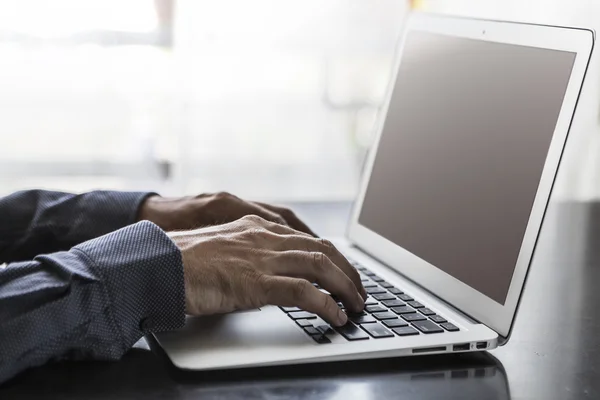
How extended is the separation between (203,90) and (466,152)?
1.58 metres

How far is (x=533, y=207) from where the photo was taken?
2.74 feet

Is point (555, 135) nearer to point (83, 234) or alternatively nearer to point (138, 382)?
point (138, 382)

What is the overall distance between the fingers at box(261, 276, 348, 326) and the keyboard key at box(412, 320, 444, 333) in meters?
0.08

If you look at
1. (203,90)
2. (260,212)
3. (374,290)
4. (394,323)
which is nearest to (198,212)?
(260,212)

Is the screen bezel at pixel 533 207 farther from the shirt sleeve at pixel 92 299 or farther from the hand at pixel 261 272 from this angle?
the shirt sleeve at pixel 92 299

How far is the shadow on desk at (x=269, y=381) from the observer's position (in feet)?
2.24

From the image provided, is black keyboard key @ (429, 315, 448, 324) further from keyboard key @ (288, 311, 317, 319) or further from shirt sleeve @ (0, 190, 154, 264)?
shirt sleeve @ (0, 190, 154, 264)

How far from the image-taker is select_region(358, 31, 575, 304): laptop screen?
86 cm

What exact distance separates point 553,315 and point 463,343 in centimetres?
21

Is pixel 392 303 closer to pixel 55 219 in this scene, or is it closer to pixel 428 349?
pixel 428 349

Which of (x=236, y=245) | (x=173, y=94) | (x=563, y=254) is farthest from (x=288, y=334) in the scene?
(x=173, y=94)

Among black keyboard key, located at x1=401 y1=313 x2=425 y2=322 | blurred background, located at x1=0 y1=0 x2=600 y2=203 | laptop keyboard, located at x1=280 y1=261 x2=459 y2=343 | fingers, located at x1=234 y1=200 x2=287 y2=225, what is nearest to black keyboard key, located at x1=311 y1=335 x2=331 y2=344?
laptop keyboard, located at x1=280 y1=261 x2=459 y2=343

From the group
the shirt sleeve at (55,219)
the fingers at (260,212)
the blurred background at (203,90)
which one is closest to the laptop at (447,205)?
the fingers at (260,212)

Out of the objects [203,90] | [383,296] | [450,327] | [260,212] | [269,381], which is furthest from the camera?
[203,90]
